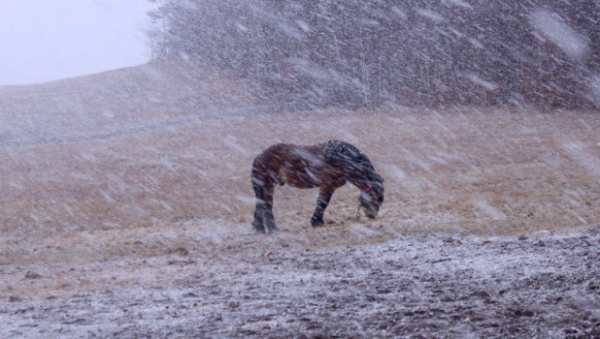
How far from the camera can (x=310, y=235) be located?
34.3 feet

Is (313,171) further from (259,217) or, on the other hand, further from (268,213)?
(259,217)

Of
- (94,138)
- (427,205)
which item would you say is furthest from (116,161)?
(427,205)

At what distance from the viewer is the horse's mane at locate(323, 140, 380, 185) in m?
11.1

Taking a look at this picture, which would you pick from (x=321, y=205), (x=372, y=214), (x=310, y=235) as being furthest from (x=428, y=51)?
(x=310, y=235)

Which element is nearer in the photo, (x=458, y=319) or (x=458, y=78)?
(x=458, y=319)

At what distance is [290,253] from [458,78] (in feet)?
94.8

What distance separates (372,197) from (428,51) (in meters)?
26.6

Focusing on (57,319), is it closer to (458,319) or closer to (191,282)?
(191,282)

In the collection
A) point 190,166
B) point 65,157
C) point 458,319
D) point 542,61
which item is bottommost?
point 65,157

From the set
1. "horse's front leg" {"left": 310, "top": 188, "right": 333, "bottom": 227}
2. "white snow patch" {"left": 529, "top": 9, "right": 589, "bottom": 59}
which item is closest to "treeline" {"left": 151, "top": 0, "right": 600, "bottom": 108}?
"white snow patch" {"left": 529, "top": 9, "right": 589, "bottom": 59}

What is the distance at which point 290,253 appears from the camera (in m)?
8.83

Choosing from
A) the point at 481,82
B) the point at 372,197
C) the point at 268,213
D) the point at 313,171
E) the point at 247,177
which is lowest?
the point at 247,177

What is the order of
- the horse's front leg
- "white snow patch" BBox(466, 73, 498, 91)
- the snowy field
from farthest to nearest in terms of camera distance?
"white snow patch" BBox(466, 73, 498, 91) → the horse's front leg → the snowy field

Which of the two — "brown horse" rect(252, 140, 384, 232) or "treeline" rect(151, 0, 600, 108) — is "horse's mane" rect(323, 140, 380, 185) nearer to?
"brown horse" rect(252, 140, 384, 232)
